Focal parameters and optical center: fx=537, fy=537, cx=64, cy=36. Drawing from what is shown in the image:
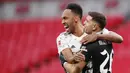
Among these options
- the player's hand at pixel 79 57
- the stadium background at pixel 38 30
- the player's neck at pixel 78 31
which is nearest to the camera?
the player's hand at pixel 79 57

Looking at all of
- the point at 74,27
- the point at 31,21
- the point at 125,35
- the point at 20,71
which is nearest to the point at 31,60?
the point at 20,71

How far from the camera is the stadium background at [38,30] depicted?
1064cm

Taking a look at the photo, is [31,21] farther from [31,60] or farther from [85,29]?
[85,29]

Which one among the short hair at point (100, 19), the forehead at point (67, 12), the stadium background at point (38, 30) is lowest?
the stadium background at point (38, 30)

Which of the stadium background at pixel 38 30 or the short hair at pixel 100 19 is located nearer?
the short hair at pixel 100 19

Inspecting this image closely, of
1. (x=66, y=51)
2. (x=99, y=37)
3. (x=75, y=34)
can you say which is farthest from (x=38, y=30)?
(x=99, y=37)

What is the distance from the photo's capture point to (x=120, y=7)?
443 inches

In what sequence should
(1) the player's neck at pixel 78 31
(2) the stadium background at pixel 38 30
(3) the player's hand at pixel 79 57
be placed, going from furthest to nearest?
1. (2) the stadium background at pixel 38 30
2. (1) the player's neck at pixel 78 31
3. (3) the player's hand at pixel 79 57

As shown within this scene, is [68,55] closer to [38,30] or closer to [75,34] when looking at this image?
[75,34]

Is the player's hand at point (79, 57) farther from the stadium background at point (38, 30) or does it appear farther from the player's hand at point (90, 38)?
the stadium background at point (38, 30)

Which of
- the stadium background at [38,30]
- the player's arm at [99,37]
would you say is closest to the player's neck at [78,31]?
the player's arm at [99,37]

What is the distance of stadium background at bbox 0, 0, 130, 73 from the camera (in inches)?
419

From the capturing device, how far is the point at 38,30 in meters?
11.3

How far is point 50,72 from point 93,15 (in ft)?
19.3
